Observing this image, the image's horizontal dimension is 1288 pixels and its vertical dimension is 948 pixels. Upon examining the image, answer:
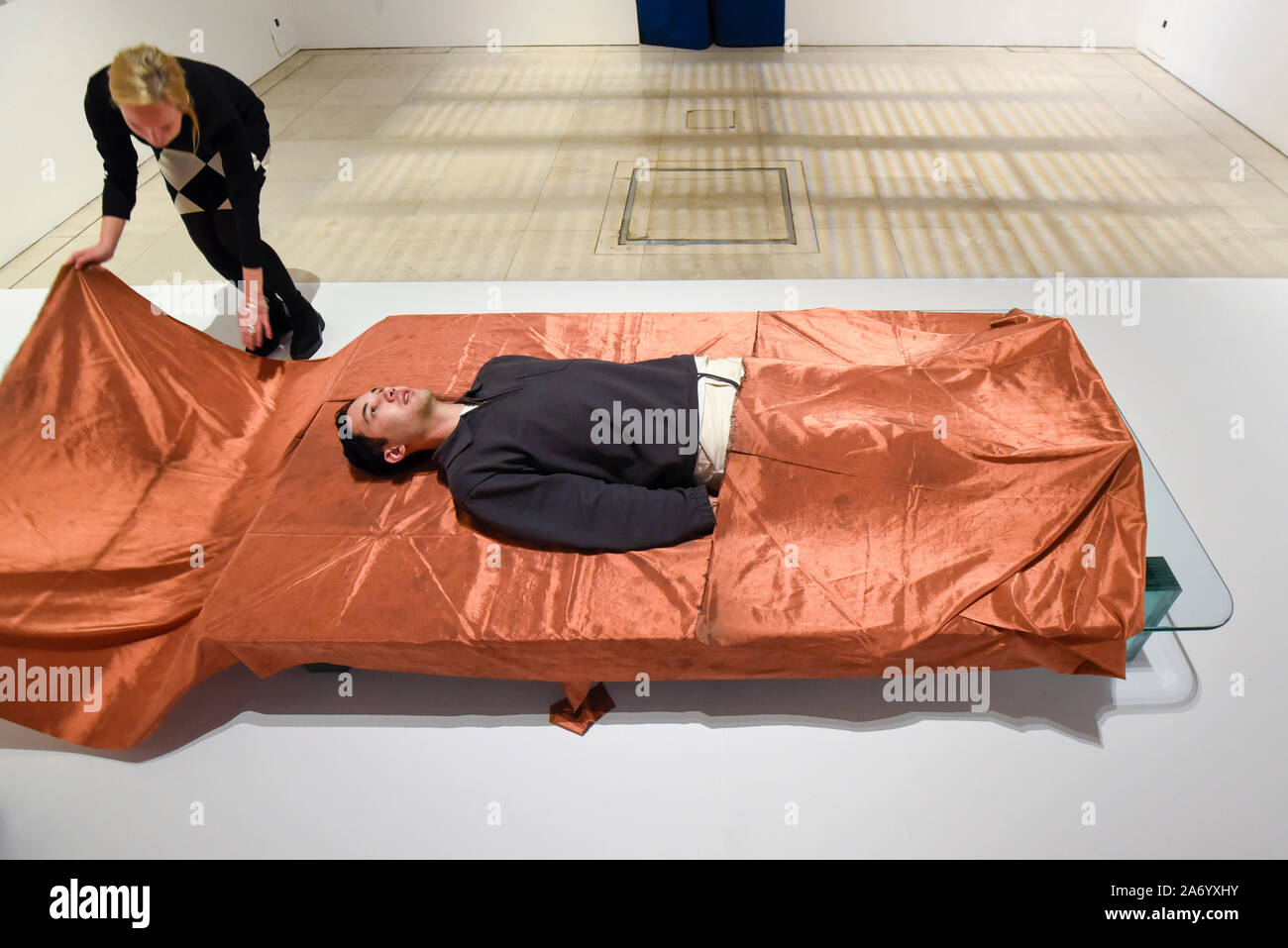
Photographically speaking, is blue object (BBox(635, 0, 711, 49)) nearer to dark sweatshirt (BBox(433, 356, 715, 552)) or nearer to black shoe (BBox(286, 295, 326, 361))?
black shoe (BBox(286, 295, 326, 361))

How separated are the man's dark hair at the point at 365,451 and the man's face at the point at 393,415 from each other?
0.01m

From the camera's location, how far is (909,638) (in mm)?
1739

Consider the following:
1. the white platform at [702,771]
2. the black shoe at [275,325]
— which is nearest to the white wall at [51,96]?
the black shoe at [275,325]

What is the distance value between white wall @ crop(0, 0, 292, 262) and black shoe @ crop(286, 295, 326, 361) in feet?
6.99

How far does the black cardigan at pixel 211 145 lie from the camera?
7.89ft

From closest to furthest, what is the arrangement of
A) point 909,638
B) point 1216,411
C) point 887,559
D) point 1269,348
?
1. point 909,638
2. point 887,559
3. point 1216,411
4. point 1269,348

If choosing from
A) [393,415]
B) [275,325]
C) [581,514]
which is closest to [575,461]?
[581,514]

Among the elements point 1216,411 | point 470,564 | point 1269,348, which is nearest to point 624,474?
point 470,564

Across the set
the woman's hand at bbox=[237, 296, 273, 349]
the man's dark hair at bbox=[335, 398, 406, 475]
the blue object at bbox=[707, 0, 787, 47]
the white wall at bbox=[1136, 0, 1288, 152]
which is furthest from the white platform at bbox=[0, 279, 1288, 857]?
the blue object at bbox=[707, 0, 787, 47]

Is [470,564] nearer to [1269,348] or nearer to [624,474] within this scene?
[624,474]

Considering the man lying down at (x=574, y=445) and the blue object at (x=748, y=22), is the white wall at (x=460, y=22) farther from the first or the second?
the man lying down at (x=574, y=445)

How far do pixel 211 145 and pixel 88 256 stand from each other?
A: 19.9 inches

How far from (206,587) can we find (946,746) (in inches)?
75.0

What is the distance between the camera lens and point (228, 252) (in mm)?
2955
